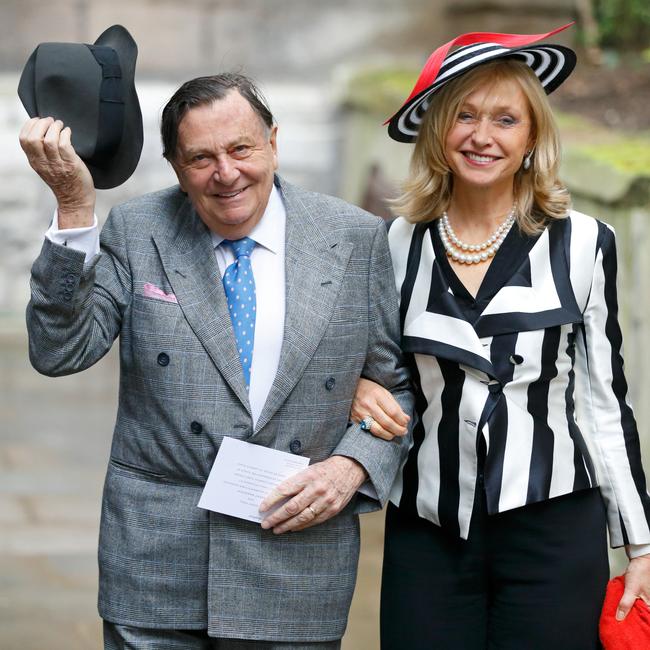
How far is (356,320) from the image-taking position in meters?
3.07

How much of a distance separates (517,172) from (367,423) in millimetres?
741

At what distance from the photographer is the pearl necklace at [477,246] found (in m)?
3.17

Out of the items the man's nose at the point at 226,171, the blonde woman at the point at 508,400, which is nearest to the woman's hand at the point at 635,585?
the blonde woman at the point at 508,400

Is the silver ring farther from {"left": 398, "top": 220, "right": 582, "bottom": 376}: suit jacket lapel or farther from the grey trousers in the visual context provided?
the grey trousers

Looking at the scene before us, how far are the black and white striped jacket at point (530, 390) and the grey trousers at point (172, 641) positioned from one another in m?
0.49

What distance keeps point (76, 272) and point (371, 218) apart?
0.78m

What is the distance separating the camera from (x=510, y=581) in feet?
10.2

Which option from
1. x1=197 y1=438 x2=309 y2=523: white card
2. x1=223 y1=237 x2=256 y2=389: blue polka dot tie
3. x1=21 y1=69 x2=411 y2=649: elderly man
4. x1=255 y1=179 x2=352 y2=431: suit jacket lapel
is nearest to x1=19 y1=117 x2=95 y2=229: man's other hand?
x1=21 y1=69 x2=411 y2=649: elderly man

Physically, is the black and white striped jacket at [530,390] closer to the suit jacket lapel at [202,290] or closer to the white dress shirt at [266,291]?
the white dress shirt at [266,291]

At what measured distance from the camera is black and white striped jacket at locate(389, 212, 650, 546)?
3076mm

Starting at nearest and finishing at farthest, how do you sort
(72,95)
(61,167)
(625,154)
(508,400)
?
(61,167), (72,95), (508,400), (625,154)

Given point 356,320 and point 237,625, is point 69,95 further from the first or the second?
point 237,625

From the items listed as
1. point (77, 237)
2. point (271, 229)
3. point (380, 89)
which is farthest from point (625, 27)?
point (77, 237)

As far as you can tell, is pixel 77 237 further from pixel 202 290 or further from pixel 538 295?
pixel 538 295
